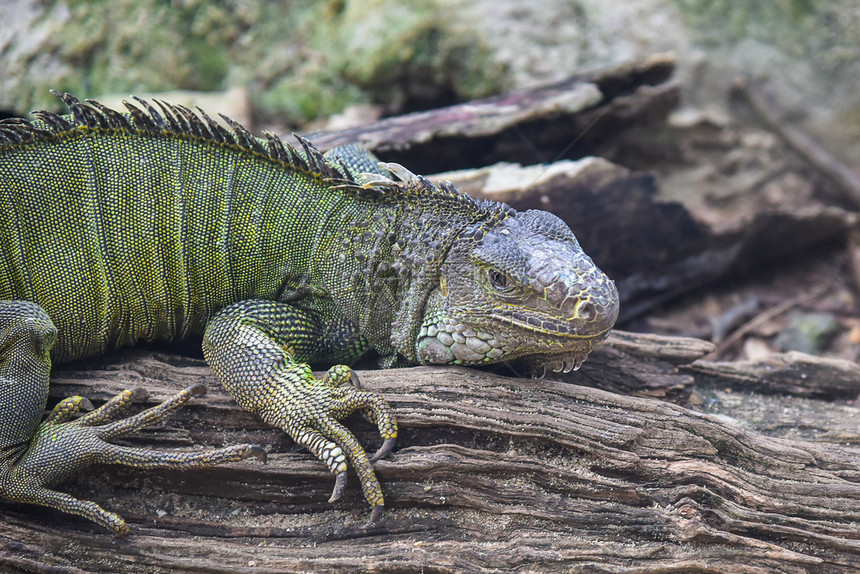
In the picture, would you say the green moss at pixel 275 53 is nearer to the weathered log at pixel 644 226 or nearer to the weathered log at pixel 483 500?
the weathered log at pixel 644 226

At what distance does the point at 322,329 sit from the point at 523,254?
4.98 ft

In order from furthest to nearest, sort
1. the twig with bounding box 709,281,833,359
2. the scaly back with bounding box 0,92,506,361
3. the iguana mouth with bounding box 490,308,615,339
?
the twig with bounding box 709,281,833,359
the scaly back with bounding box 0,92,506,361
the iguana mouth with bounding box 490,308,615,339

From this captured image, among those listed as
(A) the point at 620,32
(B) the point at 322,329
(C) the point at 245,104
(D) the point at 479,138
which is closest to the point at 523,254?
(B) the point at 322,329

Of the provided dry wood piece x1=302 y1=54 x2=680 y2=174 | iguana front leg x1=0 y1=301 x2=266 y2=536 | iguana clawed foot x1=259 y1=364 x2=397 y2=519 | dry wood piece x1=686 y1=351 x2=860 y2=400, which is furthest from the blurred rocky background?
iguana clawed foot x1=259 y1=364 x2=397 y2=519

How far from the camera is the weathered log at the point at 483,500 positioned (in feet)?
12.3

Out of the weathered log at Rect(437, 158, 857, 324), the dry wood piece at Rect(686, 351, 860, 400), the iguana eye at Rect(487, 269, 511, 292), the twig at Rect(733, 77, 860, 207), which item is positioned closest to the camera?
the iguana eye at Rect(487, 269, 511, 292)

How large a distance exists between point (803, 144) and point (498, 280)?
654 centimetres

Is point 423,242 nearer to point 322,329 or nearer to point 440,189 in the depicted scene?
point 440,189

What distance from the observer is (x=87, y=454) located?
3.89 m

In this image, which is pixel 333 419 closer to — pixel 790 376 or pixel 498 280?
pixel 498 280

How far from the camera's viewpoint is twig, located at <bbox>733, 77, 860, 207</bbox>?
8.45m

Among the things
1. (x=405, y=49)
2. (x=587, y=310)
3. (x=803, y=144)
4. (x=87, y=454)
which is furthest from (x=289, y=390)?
(x=803, y=144)

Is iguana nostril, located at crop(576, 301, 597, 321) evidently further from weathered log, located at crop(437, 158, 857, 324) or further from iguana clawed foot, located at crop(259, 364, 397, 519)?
weathered log, located at crop(437, 158, 857, 324)

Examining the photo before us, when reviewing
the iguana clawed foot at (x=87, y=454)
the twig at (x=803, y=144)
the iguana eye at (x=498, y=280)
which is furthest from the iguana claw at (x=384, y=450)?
the twig at (x=803, y=144)
